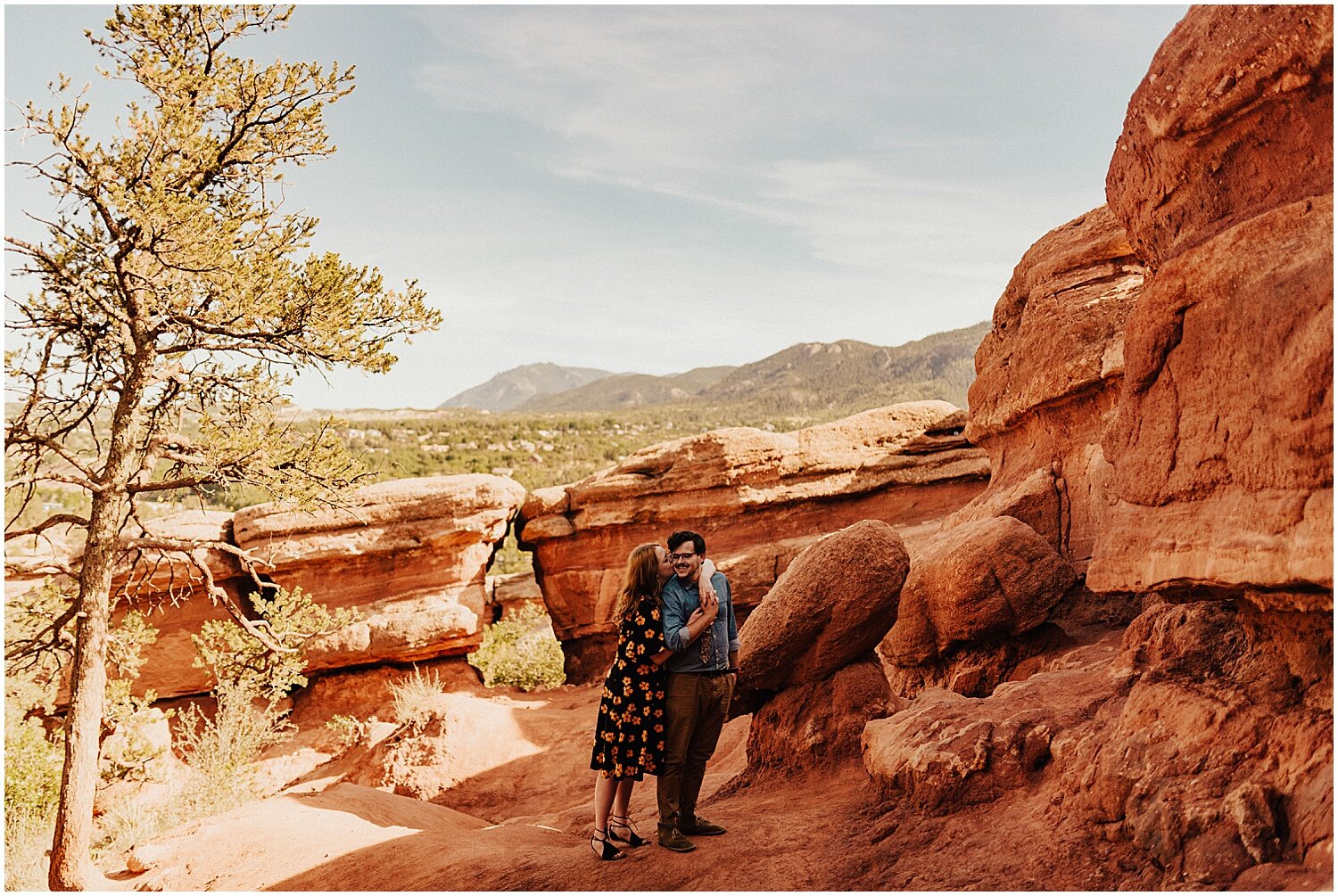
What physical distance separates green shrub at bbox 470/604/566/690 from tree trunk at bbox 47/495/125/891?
10.2 metres

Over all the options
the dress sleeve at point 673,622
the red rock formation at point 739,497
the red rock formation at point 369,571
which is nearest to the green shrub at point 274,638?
the red rock formation at point 369,571

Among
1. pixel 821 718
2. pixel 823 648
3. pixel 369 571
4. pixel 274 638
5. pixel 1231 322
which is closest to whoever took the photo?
pixel 1231 322

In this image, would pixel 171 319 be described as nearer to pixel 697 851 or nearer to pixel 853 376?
pixel 697 851

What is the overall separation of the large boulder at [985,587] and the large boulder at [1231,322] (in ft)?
→ 11.9

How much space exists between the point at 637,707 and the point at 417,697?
1037 cm

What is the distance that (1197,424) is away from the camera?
4770 mm

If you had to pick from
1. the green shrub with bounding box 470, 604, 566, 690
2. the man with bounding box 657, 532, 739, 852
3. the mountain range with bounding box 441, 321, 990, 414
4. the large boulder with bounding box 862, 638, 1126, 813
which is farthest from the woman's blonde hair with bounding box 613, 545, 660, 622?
the mountain range with bounding box 441, 321, 990, 414

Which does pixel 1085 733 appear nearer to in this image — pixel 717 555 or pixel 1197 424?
pixel 1197 424

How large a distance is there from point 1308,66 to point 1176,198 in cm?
98

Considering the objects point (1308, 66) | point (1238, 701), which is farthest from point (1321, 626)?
point (1308, 66)

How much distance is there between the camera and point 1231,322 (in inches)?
179

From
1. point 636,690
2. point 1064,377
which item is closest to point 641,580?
point 636,690

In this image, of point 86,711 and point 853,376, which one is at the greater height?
point 853,376

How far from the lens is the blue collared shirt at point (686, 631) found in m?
5.79
